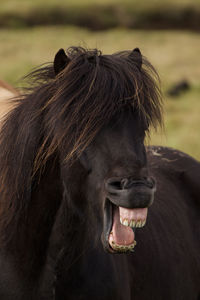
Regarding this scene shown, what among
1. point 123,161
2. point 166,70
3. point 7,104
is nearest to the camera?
point 123,161

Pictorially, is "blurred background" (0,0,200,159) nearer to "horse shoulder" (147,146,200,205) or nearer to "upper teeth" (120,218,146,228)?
"horse shoulder" (147,146,200,205)

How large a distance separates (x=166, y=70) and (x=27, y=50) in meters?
5.26

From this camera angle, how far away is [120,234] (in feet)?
10.7

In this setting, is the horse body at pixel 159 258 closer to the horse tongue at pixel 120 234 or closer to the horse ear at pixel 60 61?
the horse tongue at pixel 120 234

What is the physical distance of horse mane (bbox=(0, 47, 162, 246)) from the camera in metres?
3.39

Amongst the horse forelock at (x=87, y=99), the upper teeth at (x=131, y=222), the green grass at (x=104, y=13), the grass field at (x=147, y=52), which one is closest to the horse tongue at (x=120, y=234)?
the upper teeth at (x=131, y=222)

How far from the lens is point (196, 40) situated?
2530 cm

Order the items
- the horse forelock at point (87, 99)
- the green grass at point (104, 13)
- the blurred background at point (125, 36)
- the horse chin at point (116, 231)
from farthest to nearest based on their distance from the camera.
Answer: the green grass at point (104, 13) < the blurred background at point (125, 36) < the horse forelock at point (87, 99) < the horse chin at point (116, 231)

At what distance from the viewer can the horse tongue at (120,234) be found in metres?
3.26

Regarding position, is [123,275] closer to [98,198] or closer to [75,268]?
[75,268]

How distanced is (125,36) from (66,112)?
2221cm

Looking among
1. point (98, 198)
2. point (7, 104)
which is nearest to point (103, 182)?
point (98, 198)

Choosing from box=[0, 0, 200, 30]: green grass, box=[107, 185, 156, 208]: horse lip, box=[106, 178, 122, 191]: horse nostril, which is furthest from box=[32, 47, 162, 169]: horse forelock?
box=[0, 0, 200, 30]: green grass

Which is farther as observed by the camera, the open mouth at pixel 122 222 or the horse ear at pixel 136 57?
the horse ear at pixel 136 57
